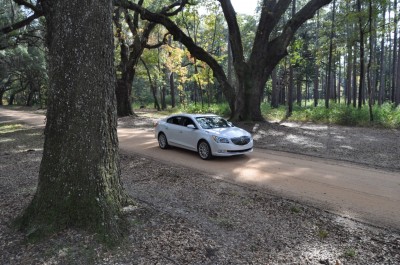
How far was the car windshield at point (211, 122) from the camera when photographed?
38.2 ft

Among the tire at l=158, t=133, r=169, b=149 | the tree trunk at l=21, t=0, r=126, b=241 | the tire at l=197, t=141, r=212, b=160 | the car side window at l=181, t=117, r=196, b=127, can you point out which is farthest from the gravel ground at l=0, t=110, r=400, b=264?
the tire at l=158, t=133, r=169, b=149

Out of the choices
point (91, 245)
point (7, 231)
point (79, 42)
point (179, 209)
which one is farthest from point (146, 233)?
point (79, 42)

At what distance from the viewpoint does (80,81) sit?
16.0 ft

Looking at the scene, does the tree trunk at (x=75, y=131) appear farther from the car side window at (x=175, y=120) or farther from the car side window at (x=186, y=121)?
the car side window at (x=175, y=120)

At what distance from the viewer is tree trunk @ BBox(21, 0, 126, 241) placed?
4.80 metres

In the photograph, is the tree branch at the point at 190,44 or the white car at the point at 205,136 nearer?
the white car at the point at 205,136

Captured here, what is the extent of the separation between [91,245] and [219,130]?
290 inches

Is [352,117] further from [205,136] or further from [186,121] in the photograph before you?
[205,136]

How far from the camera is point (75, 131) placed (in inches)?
191

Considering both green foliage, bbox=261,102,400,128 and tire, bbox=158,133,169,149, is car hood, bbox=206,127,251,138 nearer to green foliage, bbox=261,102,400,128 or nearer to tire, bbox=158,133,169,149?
tire, bbox=158,133,169,149

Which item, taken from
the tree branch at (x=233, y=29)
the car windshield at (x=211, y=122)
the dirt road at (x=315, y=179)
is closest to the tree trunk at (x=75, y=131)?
the dirt road at (x=315, y=179)

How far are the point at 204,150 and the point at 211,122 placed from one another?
1.29 meters

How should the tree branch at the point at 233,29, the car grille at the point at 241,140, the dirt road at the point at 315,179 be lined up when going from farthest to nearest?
the tree branch at the point at 233,29, the car grille at the point at 241,140, the dirt road at the point at 315,179

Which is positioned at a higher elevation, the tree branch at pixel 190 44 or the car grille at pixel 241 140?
the tree branch at pixel 190 44
